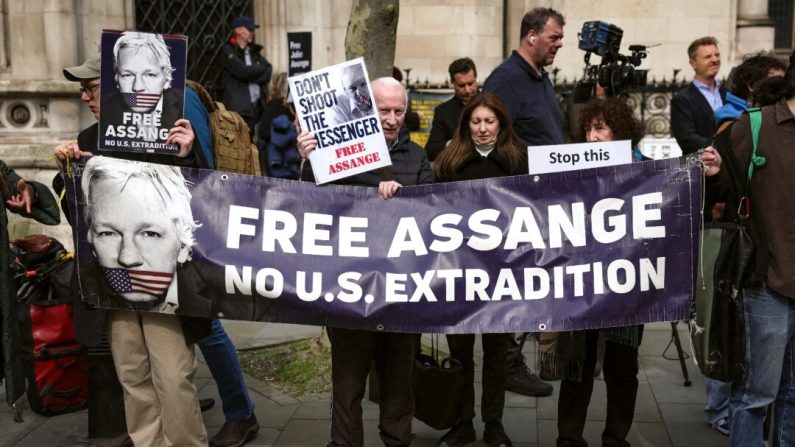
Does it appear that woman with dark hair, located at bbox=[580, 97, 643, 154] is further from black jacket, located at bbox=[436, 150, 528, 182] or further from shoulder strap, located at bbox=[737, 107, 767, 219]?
shoulder strap, located at bbox=[737, 107, 767, 219]

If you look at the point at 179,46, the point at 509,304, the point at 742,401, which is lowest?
the point at 742,401

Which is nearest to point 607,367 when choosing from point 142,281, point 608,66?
point 142,281

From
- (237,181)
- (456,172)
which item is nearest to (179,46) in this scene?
(237,181)

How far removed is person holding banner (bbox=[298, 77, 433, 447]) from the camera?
15.5 ft

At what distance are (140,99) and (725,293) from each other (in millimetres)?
2840

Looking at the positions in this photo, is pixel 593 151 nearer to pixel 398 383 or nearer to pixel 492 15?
pixel 398 383

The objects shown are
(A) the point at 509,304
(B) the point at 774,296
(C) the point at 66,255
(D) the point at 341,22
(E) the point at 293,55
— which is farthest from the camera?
(D) the point at 341,22

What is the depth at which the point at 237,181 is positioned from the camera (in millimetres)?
4754

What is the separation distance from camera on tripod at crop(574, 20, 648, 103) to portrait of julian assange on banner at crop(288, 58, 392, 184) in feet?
10.7

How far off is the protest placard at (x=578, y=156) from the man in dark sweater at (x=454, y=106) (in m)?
2.64

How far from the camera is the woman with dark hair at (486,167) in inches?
205

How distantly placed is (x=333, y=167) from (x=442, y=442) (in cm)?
179

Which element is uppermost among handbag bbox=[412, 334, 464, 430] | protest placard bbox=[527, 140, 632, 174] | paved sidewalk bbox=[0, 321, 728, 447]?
protest placard bbox=[527, 140, 632, 174]

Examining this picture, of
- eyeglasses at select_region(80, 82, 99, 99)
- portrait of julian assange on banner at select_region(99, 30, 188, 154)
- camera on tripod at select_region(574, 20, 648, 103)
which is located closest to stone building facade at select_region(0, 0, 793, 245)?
camera on tripod at select_region(574, 20, 648, 103)
